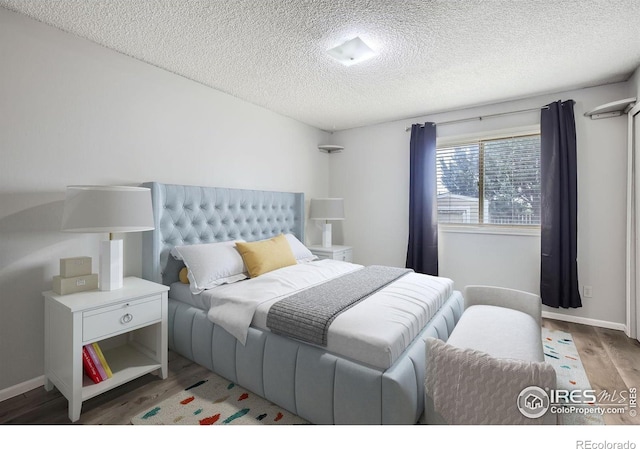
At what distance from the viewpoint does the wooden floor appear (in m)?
1.66

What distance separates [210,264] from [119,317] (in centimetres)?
72

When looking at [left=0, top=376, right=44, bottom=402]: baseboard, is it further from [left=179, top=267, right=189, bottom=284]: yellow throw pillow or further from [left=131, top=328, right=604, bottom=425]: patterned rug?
[left=179, top=267, right=189, bottom=284]: yellow throw pillow

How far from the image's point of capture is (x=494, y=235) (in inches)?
136

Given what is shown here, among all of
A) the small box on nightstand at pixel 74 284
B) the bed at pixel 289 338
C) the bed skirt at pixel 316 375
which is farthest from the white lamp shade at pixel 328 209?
the small box on nightstand at pixel 74 284

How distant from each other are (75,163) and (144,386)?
1572 mm

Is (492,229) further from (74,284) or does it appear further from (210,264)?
(74,284)

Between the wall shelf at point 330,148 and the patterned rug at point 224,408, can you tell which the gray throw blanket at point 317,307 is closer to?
the patterned rug at point 224,408

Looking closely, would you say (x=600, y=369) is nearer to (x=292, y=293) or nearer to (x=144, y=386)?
(x=292, y=293)

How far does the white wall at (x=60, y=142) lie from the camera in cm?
185

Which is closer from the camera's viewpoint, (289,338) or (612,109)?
(289,338)

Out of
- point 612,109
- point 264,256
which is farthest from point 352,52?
point 612,109

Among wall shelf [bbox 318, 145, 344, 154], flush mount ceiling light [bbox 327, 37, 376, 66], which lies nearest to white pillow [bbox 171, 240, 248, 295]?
flush mount ceiling light [bbox 327, 37, 376, 66]

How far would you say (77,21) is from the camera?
1947 millimetres
